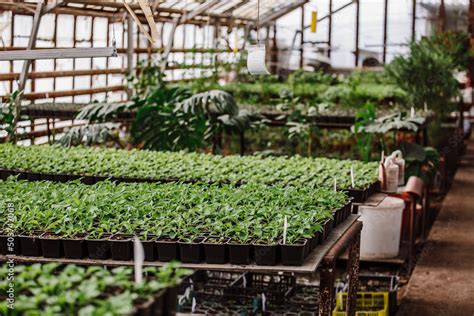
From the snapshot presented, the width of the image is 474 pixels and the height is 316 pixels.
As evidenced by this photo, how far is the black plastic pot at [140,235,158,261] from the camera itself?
3.36 meters

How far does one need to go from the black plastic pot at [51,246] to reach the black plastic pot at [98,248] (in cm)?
12

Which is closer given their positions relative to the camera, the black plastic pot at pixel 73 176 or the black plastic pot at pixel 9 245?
the black plastic pot at pixel 9 245

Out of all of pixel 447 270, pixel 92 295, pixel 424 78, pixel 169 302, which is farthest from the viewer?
pixel 424 78

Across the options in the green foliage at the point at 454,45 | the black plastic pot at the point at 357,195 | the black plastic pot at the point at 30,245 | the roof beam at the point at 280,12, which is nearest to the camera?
the black plastic pot at the point at 30,245

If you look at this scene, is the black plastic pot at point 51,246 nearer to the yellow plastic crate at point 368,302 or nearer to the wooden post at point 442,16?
the yellow plastic crate at point 368,302

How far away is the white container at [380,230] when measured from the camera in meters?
6.10

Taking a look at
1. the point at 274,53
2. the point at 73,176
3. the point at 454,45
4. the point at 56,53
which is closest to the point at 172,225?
the point at 56,53

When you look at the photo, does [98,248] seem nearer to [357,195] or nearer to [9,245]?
[9,245]

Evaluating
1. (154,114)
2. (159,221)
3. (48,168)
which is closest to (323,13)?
(154,114)

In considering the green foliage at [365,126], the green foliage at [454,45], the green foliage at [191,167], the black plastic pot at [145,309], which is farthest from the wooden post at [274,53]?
the black plastic pot at [145,309]

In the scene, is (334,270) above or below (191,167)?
below

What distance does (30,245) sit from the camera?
11.3ft

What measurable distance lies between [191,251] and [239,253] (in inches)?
7.7

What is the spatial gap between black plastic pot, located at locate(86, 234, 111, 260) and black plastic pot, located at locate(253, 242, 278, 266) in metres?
0.61
